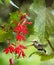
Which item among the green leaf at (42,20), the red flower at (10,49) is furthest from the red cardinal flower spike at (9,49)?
the green leaf at (42,20)

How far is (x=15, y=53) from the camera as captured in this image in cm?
103

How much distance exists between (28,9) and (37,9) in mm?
44

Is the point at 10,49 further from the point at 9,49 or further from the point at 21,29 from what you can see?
the point at 21,29

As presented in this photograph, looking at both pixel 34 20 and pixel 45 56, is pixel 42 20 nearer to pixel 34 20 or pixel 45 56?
pixel 34 20

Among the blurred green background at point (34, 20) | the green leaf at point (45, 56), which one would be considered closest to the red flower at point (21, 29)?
the blurred green background at point (34, 20)

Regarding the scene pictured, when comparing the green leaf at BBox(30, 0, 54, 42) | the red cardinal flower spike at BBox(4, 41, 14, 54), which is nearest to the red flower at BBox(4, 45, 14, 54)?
the red cardinal flower spike at BBox(4, 41, 14, 54)

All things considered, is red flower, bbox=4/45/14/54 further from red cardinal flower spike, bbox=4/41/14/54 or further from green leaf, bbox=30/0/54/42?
green leaf, bbox=30/0/54/42

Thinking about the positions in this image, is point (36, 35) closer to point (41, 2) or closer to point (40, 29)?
point (40, 29)

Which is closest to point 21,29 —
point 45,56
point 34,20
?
point 34,20

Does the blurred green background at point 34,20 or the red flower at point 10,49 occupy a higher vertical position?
the blurred green background at point 34,20

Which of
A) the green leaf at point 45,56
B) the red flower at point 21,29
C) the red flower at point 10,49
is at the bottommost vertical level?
the green leaf at point 45,56

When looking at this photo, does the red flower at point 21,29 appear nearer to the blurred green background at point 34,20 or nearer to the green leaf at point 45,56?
the blurred green background at point 34,20

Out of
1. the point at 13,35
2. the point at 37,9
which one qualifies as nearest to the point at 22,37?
the point at 13,35

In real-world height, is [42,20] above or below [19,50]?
above
